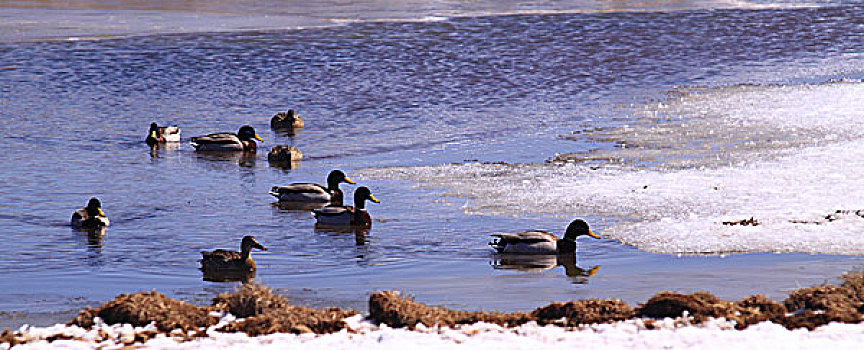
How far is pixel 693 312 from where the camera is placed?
7.85m

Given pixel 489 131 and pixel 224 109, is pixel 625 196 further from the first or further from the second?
pixel 224 109

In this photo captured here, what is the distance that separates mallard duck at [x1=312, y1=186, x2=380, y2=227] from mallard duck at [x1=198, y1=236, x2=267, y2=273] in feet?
5.31

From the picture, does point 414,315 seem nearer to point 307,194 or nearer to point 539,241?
point 539,241

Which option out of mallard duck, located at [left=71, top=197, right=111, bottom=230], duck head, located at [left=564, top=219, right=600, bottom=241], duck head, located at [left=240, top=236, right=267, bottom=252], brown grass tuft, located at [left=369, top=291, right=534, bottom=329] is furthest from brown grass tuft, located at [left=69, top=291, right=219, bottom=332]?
duck head, located at [left=564, top=219, right=600, bottom=241]

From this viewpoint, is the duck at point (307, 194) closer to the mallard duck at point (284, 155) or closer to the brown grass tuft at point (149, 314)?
the mallard duck at point (284, 155)

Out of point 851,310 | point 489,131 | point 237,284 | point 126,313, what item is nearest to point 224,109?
point 489,131

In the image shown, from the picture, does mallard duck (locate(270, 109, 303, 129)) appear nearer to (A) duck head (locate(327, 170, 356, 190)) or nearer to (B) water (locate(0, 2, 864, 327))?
(B) water (locate(0, 2, 864, 327))

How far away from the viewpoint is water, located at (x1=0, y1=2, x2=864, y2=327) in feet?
32.3

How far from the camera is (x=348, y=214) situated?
11891 mm

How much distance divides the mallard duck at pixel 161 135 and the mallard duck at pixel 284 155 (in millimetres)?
1663

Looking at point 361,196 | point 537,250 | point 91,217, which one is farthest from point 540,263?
point 91,217

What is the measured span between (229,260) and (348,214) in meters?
2.04

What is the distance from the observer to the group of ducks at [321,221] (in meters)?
10.2

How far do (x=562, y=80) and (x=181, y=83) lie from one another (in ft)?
22.5
